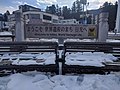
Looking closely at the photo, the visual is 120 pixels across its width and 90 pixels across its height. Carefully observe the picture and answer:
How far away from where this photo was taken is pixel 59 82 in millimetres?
3998

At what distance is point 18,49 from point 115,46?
2.65m

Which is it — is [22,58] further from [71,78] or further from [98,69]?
[98,69]

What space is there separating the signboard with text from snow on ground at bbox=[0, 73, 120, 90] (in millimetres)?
5659

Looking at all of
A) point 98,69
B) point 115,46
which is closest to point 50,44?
point 98,69

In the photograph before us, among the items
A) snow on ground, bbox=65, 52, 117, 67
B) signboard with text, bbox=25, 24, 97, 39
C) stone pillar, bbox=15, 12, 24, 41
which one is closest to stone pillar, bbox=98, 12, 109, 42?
signboard with text, bbox=25, 24, 97, 39

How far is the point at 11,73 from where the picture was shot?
4484 mm

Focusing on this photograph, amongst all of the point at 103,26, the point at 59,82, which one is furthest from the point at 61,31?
the point at 59,82

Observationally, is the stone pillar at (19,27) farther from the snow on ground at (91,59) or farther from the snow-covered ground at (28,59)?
the snow on ground at (91,59)

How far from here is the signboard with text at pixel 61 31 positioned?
9.75 metres

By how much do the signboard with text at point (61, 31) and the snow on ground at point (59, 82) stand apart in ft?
18.6

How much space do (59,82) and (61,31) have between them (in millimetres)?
6055

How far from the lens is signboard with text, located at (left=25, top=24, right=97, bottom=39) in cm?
975

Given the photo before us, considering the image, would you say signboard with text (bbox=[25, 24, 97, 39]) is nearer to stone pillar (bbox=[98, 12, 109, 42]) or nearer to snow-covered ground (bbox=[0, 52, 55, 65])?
stone pillar (bbox=[98, 12, 109, 42])

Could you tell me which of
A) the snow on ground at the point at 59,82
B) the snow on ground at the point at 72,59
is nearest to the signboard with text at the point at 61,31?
the snow on ground at the point at 72,59
